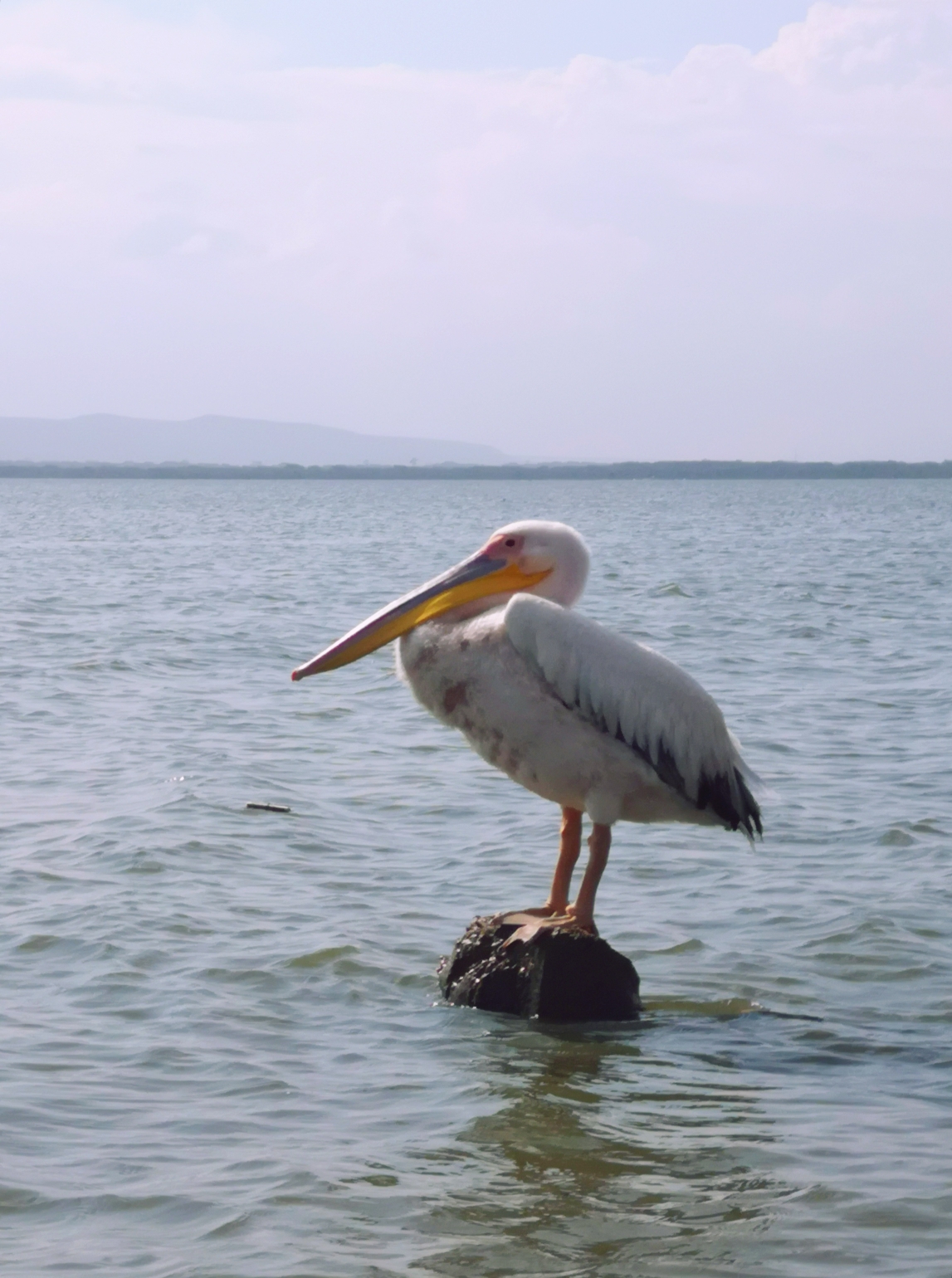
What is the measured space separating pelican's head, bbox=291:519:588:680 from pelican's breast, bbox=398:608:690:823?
215 mm

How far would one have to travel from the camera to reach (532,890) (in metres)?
7.00

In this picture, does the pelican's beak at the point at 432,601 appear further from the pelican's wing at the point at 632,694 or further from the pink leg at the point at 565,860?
the pink leg at the point at 565,860

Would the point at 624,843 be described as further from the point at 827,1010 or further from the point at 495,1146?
the point at 495,1146

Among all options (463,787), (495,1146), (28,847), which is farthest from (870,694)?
(495,1146)

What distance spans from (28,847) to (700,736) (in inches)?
136

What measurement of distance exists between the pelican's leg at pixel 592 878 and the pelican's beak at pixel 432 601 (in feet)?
2.72

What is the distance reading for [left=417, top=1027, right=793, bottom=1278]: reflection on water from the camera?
12.3ft

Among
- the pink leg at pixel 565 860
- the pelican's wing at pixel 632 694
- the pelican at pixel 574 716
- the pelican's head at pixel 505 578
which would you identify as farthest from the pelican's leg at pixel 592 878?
the pelican's head at pixel 505 578

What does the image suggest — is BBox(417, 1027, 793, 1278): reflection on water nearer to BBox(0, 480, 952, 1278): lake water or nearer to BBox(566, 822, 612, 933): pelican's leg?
BBox(0, 480, 952, 1278): lake water

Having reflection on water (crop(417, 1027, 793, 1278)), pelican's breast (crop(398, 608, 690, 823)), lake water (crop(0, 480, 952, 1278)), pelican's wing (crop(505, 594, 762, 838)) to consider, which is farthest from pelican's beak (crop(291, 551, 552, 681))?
reflection on water (crop(417, 1027, 793, 1278))

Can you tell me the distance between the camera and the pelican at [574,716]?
514cm

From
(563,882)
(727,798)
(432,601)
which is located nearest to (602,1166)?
(563,882)

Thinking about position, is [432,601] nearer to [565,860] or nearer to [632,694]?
[632,694]

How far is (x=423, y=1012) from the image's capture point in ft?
18.0
